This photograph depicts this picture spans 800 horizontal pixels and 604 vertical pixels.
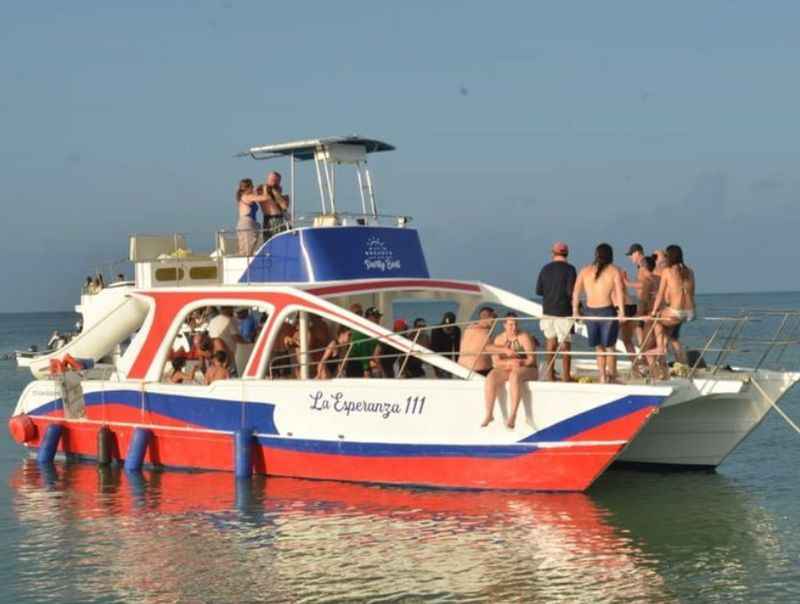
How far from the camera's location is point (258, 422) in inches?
631

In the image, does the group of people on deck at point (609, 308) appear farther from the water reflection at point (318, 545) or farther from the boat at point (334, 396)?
the water reflection at point (318, 545)

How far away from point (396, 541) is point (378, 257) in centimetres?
620

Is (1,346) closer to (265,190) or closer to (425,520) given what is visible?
(265,190)

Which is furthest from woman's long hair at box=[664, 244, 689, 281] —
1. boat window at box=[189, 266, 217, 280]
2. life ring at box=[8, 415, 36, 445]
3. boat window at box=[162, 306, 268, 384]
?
life ring at box=[8, 415, 36, 445]

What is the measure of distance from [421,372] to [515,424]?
8.27 ft

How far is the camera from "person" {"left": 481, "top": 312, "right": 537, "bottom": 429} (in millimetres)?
13914

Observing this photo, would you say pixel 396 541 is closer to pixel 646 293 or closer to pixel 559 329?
pixel 559 329

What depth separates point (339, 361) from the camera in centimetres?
1542

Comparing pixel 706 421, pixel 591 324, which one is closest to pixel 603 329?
pixel 591 324

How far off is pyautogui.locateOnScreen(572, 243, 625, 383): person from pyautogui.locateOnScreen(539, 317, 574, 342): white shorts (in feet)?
0.63

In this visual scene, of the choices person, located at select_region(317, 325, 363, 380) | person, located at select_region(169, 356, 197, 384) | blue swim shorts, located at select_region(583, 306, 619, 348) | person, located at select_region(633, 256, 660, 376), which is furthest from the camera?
person, located at select_region(169, 356, 197, 384)

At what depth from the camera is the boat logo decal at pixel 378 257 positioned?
1784 centimetres

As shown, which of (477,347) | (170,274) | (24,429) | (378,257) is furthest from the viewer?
(24,429)

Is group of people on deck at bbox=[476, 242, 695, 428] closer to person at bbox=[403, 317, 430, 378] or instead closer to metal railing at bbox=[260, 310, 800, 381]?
metal railing at bbox=[260, 310, 800, 381]
